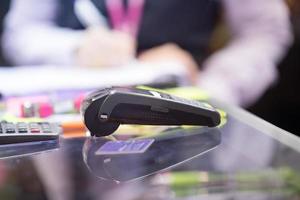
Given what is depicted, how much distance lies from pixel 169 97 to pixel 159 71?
460 mm

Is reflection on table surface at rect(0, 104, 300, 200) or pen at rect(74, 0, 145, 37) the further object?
pen at rect(74, 0, 145, 37)

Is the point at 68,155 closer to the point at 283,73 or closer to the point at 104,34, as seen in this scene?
the point at 104,34

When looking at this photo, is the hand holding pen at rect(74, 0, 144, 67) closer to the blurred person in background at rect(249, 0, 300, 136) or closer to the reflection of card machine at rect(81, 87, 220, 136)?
the blurred person in background at rect(249, 0, 300, 136)

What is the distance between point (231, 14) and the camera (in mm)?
1173

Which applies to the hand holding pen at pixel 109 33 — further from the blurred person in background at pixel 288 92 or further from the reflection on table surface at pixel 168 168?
the reflection on table surface at pixel 168 168

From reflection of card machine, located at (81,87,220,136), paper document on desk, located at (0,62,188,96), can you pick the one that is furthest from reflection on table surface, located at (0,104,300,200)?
paper document on desk, located at (0,62,188,96)

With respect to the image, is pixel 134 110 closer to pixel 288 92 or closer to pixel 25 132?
pixel 25 132

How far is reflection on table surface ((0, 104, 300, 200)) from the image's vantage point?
1.75 ft

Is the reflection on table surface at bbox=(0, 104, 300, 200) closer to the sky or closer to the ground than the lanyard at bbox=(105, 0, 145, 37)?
closer to the ground

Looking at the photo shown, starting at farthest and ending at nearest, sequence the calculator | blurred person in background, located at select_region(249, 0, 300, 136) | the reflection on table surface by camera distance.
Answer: blurred person in background, located at select_region(249, 0, 300, 136) → the calculator → the reflection on table surface

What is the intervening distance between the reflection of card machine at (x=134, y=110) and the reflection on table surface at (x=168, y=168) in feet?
0.07

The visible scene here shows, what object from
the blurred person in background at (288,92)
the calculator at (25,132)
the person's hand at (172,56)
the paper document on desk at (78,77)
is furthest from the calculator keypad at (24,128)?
the blurred person in background at (288,92)

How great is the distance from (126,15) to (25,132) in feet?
1.70

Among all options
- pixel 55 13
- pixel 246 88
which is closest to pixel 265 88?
pixel 246 88
